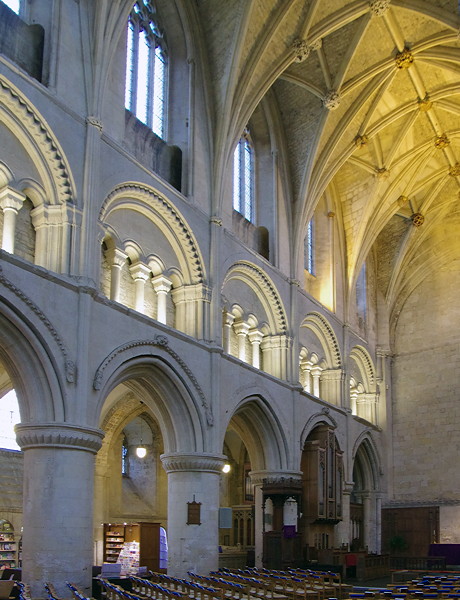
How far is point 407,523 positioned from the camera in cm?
3188

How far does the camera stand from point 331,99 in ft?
84.5

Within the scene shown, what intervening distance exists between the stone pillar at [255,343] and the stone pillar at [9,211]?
10.6 m

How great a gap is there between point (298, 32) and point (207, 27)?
2.87 m

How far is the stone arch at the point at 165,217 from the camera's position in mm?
18875

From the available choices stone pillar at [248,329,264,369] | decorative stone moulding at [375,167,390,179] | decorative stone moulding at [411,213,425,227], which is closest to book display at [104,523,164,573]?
stone pillar at [248,329,264,369]

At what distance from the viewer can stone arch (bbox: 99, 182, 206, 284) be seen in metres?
18.9

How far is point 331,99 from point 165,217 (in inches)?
335

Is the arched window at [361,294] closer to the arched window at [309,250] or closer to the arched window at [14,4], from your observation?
the arched window at [309,250]

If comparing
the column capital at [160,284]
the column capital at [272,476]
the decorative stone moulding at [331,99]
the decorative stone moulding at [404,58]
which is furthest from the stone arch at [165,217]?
the decorative stone moulding at [404,58]

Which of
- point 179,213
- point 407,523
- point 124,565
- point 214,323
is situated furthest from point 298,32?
point 407,523

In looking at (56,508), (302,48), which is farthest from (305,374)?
(56,508)

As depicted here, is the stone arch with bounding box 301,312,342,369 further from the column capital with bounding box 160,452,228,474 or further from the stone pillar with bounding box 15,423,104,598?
the stone pillar with bounding box 15,423,104,598

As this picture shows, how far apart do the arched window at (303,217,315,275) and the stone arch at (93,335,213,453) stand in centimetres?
1079

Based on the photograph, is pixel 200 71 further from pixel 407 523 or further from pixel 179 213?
pixel 407 523
